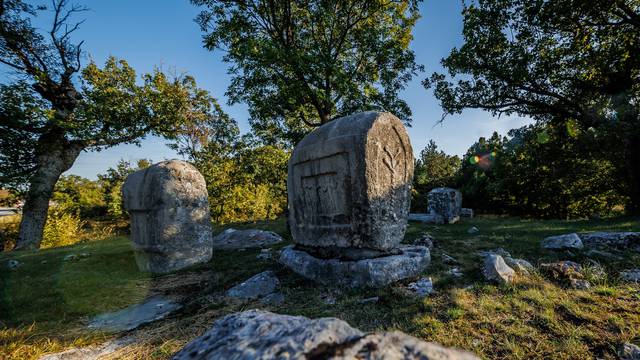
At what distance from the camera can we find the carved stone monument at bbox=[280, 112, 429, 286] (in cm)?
352

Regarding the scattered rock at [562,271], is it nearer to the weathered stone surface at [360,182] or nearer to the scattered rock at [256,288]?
the weathered stone surface at [360,182]

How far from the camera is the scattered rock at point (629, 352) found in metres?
1.78

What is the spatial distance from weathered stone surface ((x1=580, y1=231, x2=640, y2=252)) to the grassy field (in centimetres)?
67

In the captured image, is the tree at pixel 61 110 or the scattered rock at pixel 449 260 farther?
the tree at pixel 61 110

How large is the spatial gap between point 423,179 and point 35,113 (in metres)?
20.9

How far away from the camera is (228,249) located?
21.6 feet

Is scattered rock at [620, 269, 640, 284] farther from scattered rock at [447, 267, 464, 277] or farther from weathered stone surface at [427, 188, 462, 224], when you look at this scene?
weathered stone surface at [427, 188, 462, 224]

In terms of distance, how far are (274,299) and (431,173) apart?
21.7m

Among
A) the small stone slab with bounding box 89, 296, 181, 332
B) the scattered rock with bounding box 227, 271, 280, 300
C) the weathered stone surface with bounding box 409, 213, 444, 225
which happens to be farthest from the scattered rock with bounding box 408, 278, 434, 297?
the weathered stone surface with bounding box 409, 213, 444, 225

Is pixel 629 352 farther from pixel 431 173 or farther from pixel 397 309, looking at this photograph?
pixel 431 173

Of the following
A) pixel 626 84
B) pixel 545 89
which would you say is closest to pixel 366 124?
pixel 545 89

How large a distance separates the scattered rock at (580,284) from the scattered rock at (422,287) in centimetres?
144

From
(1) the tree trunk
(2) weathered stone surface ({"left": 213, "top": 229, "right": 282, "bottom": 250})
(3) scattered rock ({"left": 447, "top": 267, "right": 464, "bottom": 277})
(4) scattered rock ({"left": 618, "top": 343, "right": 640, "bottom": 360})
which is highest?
(1) the tree trunk

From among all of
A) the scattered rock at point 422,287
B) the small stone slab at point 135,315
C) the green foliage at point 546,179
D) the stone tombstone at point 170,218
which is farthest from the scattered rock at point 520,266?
the green foliage at point 546,179
